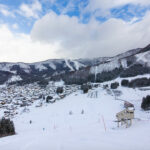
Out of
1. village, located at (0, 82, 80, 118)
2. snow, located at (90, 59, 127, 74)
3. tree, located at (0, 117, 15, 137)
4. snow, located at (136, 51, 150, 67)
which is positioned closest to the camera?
tree, located at (0, 117, 15, 137)

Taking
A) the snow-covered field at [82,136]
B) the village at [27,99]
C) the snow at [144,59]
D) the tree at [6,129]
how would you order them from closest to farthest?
the snow-covered field at [82,136], the tree at [6,129], the village at [27,99], the snow at [144,59]

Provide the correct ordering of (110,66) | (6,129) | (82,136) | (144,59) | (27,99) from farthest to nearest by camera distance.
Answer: (110,66)
(144,59)
(27,99)
(6,129)
(82,136)

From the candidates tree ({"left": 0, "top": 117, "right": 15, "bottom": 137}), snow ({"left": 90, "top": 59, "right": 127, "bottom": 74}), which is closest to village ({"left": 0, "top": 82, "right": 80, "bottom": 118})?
tree ({"left": 0, "top": 117, "right": 15, "bottom": 137})

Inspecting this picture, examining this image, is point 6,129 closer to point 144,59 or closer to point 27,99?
point 27,99

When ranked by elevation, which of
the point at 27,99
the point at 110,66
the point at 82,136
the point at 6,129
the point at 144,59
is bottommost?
the point at 6,129

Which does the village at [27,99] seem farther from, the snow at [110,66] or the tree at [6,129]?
the snow at [110,66]

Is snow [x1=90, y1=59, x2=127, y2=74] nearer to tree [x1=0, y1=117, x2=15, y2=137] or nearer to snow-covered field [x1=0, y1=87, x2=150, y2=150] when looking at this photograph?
snow-covered field [x1=0, y1=87, x2=150, y2=150]

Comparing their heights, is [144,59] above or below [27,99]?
above

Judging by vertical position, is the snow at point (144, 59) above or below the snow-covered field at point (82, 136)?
above

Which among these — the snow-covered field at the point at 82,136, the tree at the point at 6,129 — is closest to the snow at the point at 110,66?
the snow-covered field at the point at 82,136

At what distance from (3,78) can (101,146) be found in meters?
198

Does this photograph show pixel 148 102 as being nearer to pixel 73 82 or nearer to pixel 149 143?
pixel 149 143

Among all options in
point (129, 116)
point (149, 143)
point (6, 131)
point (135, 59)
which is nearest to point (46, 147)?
point (149, 143)

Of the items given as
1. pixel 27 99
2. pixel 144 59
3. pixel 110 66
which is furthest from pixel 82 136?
pixel 110 66
